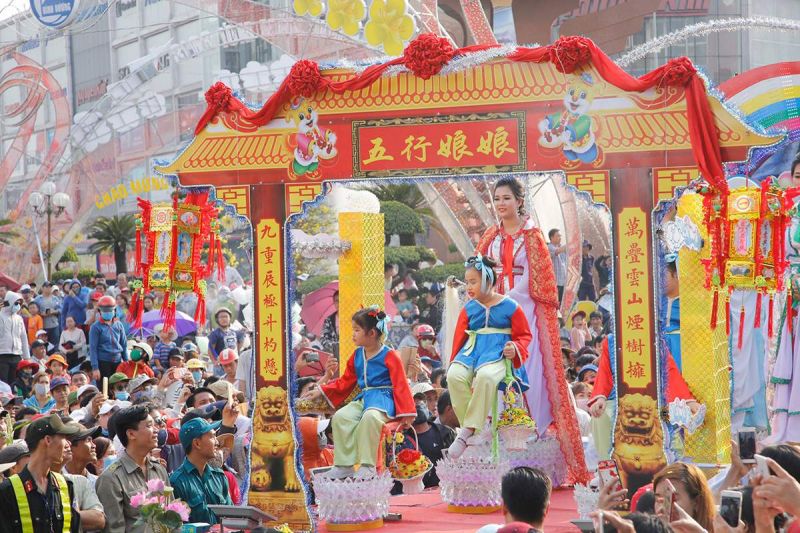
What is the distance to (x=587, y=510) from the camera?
346 inches

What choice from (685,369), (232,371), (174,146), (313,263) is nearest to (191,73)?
(174,146)

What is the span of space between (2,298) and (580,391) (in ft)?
28.0

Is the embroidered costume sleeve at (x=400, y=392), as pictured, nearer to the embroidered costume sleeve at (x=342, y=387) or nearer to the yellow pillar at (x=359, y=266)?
the embroidered costume sleeve at (x=342, y=387)

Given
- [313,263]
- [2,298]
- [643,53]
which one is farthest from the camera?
[313,263]

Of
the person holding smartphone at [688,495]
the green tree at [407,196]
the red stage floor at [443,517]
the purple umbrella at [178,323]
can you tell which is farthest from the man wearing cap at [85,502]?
the green tree at [407,196]

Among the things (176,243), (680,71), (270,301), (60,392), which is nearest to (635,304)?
(680,71)

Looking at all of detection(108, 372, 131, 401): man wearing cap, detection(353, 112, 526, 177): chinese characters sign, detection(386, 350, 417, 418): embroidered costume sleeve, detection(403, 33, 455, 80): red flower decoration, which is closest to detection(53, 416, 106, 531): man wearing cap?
detection(386, 350, 417, 418): embroidered costume sleeve

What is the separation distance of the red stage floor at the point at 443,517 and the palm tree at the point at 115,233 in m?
16.9

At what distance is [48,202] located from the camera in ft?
71.6

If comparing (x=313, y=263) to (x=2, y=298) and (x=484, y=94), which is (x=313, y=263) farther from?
(x=484, y=94)

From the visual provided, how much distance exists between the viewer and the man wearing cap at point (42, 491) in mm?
5852

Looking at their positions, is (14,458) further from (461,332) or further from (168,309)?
(461,332)

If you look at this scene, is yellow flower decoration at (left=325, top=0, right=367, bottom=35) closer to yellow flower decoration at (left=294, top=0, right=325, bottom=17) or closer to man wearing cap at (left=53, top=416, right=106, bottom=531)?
yellow flower decoration at (left=294, top=0, right=325, bottom=17)

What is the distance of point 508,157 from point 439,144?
0.51 m
